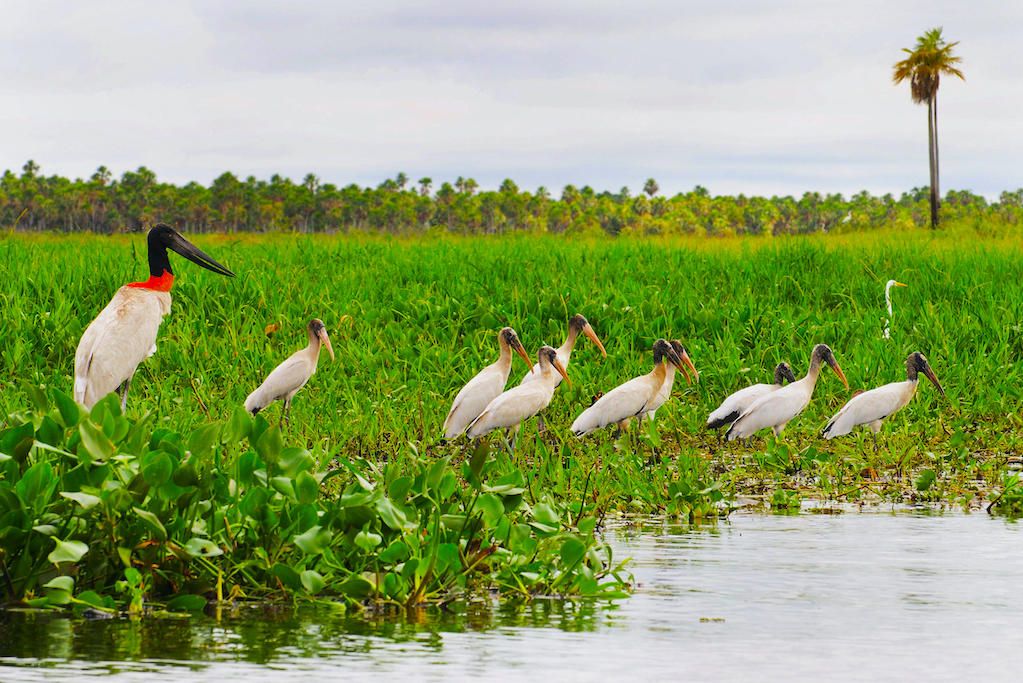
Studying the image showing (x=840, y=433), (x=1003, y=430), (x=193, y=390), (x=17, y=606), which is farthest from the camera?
(x=193, y=390)

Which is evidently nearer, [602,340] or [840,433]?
[840,433]

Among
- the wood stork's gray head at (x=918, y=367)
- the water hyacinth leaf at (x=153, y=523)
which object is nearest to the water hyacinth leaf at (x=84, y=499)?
the water hyacinth leaf at (x=153, y=523)

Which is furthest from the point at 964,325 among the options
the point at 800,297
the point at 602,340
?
the point at 602,340

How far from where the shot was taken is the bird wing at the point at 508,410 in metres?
10.9

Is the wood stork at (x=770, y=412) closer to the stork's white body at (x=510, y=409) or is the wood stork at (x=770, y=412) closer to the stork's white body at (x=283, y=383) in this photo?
the stork's white body at (x=510, y=409)

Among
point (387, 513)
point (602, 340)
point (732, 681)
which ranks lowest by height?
point (732, 681)

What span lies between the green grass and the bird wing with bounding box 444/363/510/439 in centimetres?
18

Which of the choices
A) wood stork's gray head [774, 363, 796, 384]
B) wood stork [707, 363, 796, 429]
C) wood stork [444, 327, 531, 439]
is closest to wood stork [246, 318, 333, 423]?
wood stork [444, 327, 531, 439]

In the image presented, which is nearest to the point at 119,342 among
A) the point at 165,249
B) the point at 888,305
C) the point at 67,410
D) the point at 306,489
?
the point at 165,249

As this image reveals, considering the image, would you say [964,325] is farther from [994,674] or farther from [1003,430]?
[994,674]

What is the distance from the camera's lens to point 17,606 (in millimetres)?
5836

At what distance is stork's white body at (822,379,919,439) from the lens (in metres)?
11.5

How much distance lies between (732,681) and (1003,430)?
8.53m

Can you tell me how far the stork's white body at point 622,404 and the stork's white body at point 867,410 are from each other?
1.41m
